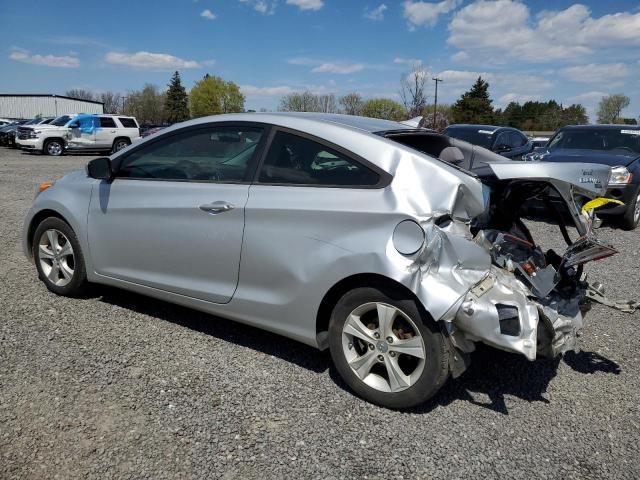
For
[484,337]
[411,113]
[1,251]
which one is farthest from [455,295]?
[411,113]

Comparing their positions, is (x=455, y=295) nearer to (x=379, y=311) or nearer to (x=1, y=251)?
(x=379, y=311)

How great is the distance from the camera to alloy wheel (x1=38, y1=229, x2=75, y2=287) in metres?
4.40

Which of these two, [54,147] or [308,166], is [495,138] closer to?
[308,166]

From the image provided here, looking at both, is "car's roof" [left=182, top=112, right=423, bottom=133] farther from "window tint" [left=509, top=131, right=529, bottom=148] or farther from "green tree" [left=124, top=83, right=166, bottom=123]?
"green tree" [left=124, top=83, right=166, bottom=123]

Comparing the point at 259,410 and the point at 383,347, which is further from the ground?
the point at 383,347

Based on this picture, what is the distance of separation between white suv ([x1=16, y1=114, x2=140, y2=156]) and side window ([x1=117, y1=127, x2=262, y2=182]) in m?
22.6

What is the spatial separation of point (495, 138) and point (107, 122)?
19.7 metres

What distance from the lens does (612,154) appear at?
884 cm

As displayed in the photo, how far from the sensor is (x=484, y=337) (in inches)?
107

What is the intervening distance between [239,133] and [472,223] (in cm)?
162

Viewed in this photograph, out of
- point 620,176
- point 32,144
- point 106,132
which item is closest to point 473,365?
point 620,176

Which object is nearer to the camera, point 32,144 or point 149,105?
point 32,144

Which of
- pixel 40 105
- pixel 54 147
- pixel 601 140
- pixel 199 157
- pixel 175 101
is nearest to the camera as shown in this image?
pixel 199 157

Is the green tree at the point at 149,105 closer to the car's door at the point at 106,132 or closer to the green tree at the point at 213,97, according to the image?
the green tree at the point at 213,97
